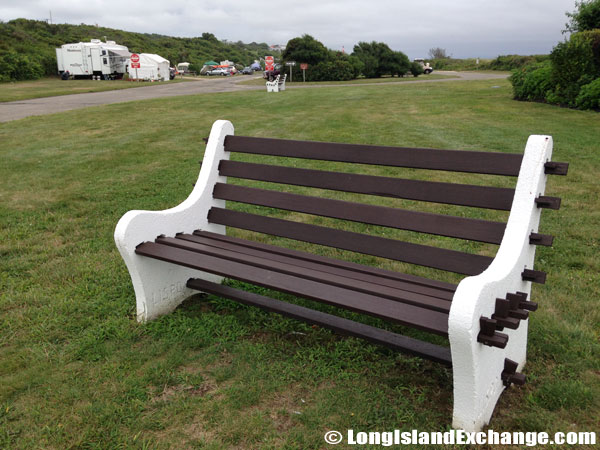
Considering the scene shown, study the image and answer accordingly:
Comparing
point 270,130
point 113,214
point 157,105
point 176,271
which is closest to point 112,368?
point 176,271

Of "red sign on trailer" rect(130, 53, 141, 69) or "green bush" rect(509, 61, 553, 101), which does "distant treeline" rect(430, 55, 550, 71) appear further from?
"red sign on trailer" rect(130, 53, 141, 69)

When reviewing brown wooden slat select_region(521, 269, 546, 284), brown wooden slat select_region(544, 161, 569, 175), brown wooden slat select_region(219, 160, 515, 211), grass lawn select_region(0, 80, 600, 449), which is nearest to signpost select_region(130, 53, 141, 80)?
grass lawn select_region(0, 80, 600, 449)

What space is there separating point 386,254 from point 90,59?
41.0 m

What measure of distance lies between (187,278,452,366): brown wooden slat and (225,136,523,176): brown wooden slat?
3.11 feet

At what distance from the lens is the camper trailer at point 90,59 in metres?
37.6

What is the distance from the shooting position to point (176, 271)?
338cm

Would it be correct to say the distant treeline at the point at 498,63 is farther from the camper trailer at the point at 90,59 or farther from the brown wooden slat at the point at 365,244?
the brown wooden slat at the point at 365,244

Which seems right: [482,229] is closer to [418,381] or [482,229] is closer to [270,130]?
[418,381]

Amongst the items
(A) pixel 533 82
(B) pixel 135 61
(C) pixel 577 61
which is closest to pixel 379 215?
(C) pixel 577 61

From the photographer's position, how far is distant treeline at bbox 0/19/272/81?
38.8 metres

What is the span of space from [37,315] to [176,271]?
0.98 meters

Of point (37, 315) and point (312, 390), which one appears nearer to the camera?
point (312, 390)

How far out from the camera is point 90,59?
37938 mm

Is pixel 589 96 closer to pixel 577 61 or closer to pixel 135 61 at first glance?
pixel 577 61
